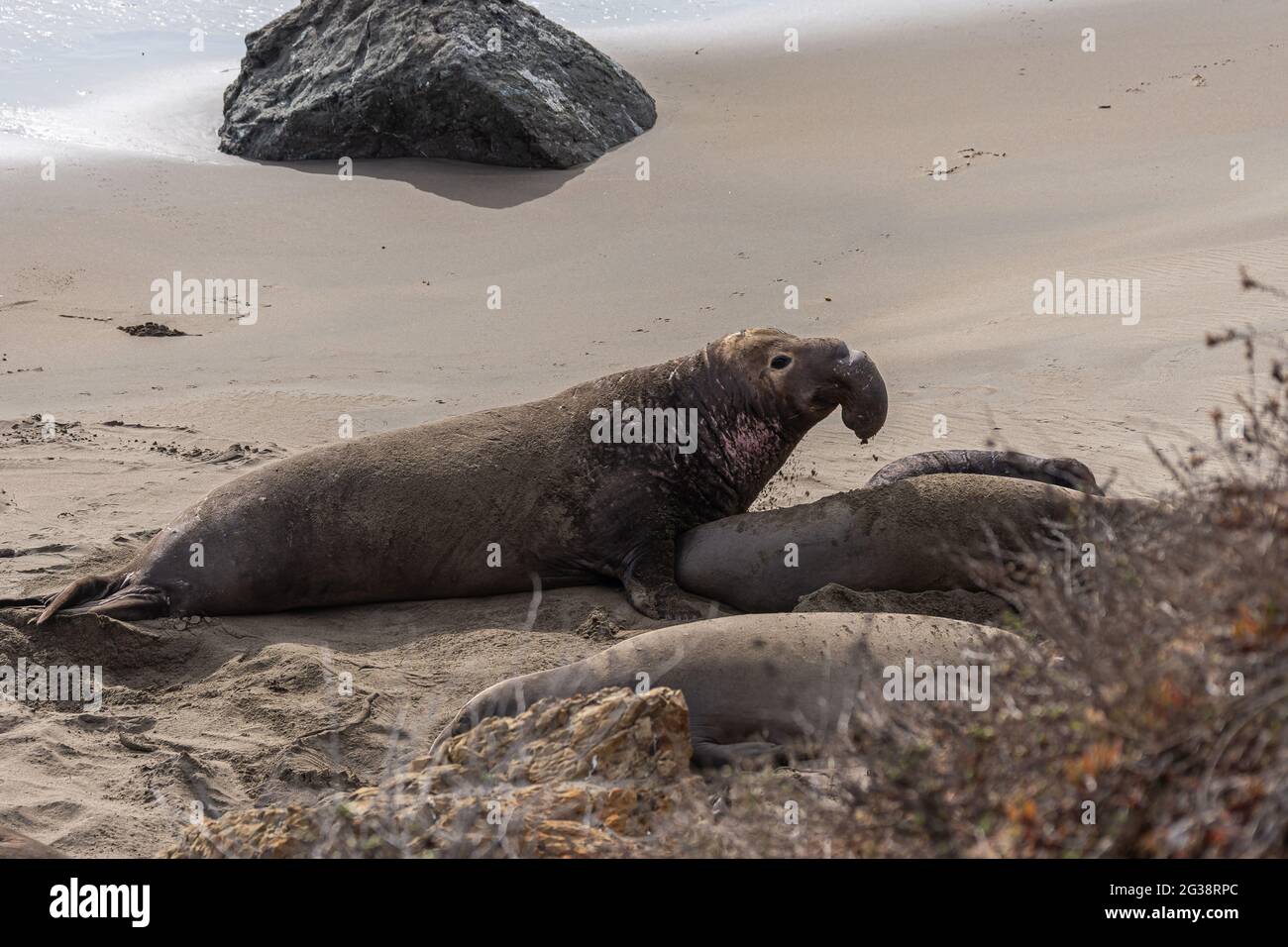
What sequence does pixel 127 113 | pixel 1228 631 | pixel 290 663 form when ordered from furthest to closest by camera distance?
pixel 127 113
pixel 290 663
pixel 1228 631

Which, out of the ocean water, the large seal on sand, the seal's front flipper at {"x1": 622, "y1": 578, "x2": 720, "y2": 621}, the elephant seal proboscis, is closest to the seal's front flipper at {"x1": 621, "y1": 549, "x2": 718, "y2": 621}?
the seal's front flipper at {"x1": 622, "y1": 578, "x2": 720, "y2": 621}

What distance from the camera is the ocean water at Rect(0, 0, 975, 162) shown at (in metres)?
17.8

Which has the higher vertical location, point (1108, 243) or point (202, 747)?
point (1108, 243)

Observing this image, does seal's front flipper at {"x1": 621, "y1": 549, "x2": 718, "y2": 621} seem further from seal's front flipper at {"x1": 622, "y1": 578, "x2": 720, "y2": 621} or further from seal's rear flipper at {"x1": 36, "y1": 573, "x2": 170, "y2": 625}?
seal's rear flipper at {"x1": 36, "y1": 573, "x2": 170, "y2": 625}

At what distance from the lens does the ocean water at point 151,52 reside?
17750 mm

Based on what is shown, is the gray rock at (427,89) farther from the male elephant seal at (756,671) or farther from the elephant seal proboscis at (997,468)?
the male elephant seal at (756,671)

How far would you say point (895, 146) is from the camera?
17.1 meters

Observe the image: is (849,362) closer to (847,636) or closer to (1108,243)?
(847,636)

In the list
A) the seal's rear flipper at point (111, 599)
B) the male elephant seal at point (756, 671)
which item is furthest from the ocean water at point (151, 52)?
the male elephant seal at point (756, 671)

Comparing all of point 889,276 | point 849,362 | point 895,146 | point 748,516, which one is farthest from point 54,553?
point 895,146

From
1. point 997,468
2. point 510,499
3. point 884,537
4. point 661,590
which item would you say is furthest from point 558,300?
point 884,537

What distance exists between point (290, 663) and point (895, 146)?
12.9 m

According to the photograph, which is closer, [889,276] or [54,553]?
[54,553]
